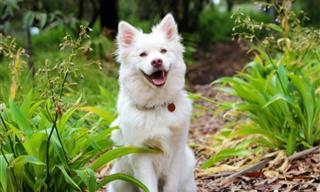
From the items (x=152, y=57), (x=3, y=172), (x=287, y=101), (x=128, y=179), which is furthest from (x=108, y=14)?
(x=3, y=172)

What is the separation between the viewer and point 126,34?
372cm

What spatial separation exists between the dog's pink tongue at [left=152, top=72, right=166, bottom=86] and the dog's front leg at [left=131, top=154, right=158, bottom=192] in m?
0.45

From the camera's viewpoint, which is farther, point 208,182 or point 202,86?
point 202,86

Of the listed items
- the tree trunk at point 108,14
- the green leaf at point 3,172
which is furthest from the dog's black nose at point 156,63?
the tree trunk at point 108,14

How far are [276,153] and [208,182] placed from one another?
24.0 inches

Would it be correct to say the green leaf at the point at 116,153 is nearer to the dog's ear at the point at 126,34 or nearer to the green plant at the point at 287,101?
the dog's ear at the point at 126,34

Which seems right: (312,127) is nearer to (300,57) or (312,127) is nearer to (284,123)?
(284,123)

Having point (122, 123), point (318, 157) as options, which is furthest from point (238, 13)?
point (318, 157)

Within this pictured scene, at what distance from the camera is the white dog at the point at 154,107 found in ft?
11.5

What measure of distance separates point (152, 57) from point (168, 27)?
35 centimetres

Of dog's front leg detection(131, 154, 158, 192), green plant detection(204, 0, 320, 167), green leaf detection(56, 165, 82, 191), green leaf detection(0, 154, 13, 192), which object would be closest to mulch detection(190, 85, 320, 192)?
green plant detection(204, 0, 320, 167)

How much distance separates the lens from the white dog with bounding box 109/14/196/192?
3498 mm

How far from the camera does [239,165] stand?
468 centimetres

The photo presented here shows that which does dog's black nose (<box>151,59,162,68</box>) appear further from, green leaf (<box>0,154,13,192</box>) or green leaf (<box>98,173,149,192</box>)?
green leaf (<box>0,154,13,192</box>)
